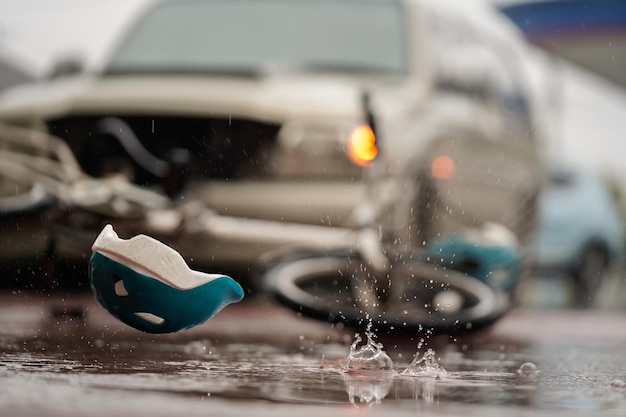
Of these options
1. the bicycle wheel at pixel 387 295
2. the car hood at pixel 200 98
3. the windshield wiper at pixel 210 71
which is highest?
the windshield wiper at pixel 210 71

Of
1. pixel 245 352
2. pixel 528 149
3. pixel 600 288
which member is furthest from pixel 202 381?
pixel 600 288

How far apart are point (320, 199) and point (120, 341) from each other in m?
0.99

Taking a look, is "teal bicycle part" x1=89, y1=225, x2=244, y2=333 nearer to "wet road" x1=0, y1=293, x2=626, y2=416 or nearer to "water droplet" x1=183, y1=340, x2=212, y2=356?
"wet road" x1=0, y1=293, x2=626, y2=416

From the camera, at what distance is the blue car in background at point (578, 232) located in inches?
284

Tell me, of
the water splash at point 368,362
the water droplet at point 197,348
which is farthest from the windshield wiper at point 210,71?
the water splash at point 368,362

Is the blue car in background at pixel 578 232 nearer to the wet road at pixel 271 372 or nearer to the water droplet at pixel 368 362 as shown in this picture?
the wet road at pixel 271 372

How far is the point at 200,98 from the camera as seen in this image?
14.6ft

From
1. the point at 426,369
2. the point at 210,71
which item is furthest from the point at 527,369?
the point at 210,71

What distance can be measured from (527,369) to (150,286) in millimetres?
1048

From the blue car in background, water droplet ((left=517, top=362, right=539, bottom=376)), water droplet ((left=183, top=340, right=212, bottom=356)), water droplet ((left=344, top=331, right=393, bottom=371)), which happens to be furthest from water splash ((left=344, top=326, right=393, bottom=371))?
the blue car in background

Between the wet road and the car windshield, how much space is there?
0.97 m

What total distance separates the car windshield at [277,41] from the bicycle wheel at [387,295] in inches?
37.3

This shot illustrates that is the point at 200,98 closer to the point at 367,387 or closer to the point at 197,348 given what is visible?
the point at 197,348

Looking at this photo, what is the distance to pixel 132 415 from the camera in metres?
1.85
